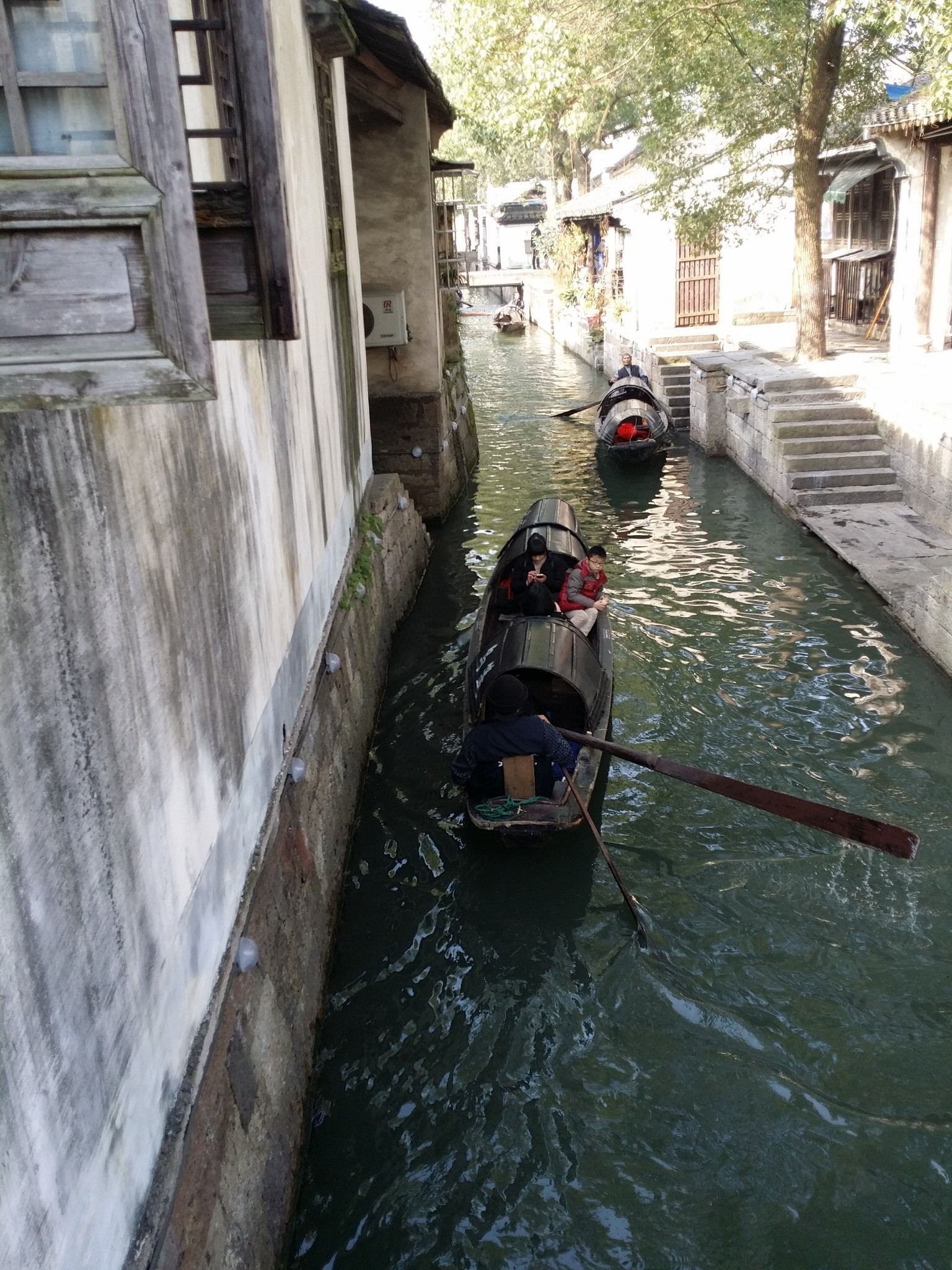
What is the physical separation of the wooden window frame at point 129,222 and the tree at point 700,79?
15451mm

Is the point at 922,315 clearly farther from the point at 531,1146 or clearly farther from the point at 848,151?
the point at 531,1146

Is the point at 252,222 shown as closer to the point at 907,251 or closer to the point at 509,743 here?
the point at 509,743

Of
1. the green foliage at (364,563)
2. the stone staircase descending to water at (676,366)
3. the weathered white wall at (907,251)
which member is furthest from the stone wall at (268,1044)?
the stone staircase descending to water at (676,366)

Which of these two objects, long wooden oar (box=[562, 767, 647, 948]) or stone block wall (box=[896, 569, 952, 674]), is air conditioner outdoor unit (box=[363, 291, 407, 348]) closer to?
stone block wall (box=[896, 569, 952, 674])

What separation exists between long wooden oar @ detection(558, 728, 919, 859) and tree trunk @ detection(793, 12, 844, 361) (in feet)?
41.8

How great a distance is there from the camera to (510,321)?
44.5 m

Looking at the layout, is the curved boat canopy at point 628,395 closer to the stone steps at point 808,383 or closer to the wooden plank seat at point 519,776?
the stone steps at point 808,383

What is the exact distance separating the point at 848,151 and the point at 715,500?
32.0 ft

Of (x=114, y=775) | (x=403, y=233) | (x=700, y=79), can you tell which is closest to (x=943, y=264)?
(x=700, y=79)

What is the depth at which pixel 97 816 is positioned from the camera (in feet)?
9.64

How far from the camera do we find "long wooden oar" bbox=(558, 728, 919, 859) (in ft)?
17.7

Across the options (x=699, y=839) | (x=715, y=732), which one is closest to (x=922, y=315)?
(x=715, y=732)

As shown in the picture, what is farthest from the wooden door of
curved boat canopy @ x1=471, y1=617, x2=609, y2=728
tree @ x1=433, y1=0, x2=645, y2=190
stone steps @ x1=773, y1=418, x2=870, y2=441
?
curved boat canopy @ x1=471, y1=617, x2=609, y2=728

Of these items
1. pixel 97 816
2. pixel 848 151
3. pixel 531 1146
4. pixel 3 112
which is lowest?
pixel 531 1146
